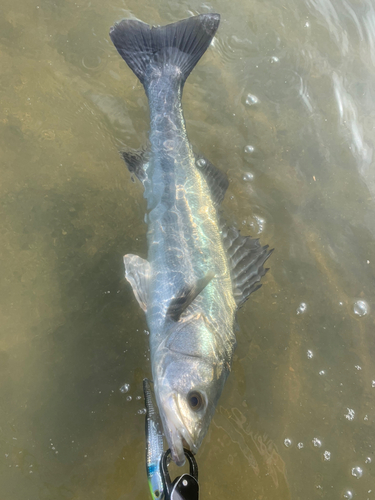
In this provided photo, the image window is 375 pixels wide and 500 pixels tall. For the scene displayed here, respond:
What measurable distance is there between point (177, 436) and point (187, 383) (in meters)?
0.29

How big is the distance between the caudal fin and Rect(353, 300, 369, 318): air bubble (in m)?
2.62

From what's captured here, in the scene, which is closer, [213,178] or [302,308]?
[213,178]

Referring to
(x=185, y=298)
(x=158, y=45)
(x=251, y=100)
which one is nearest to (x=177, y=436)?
(x=185, y=298)

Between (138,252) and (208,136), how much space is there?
148 cm

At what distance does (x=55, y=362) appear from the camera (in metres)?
2.62

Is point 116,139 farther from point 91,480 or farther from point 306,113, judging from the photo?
point 91,480

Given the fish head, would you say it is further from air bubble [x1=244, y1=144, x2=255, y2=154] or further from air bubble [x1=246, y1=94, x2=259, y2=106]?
air bubble [x1=246, y1=94, x2=259, y2=106]

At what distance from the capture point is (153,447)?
2.21m

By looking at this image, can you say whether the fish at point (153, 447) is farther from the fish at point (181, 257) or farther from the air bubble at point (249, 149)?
the air bubble at point (249, 149)

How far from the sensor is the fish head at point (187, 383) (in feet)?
6.18

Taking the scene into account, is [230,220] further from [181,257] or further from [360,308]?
[360,308]

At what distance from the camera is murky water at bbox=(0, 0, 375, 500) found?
100 inches

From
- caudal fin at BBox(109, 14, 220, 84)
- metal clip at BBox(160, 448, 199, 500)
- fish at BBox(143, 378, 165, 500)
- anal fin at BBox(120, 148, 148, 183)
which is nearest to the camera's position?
metal clip at BBox(160, 448, 199, 500)

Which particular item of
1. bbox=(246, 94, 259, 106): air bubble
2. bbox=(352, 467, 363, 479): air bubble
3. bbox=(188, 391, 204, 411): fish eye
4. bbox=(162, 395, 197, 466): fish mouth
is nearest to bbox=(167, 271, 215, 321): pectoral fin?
bbox=(188, 391, 204, 411): fish eye
